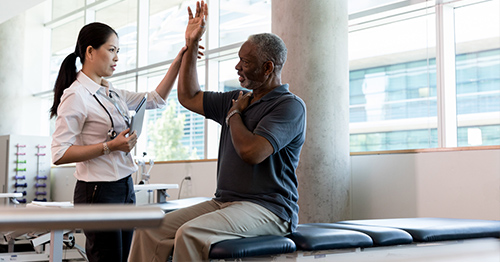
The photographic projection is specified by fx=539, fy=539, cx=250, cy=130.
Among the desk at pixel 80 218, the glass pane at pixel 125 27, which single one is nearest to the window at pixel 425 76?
the glass pane at pixel 125 27

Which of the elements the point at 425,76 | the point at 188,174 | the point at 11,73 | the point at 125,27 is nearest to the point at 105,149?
the point at 425,76

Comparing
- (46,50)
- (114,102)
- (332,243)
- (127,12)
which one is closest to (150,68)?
(127,12)

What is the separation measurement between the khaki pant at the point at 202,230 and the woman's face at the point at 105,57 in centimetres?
66

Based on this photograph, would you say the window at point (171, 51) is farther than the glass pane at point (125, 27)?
No

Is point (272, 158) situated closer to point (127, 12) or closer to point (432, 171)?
point (432, 171)

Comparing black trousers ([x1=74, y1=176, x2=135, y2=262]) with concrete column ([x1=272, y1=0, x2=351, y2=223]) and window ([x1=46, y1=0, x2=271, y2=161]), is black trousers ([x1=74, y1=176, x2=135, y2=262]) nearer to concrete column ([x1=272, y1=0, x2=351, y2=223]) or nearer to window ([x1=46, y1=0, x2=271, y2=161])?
concrete column ([x1=272, y1=0, x2=351, y2=223])

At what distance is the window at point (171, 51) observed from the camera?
618 cm

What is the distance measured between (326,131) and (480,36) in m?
1.50

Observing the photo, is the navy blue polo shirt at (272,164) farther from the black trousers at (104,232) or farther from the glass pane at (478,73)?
the glass pane at (478,73)

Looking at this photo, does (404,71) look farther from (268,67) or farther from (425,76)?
(268,67)

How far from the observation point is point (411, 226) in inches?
98.2

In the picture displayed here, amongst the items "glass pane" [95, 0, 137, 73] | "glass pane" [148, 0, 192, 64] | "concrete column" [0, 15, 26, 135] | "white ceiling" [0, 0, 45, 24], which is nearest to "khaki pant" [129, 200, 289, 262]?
"white ceiling" [0, 0, 45, 24]

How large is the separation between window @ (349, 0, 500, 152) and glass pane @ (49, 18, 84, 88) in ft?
18.1

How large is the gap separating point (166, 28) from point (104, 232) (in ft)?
17.8
